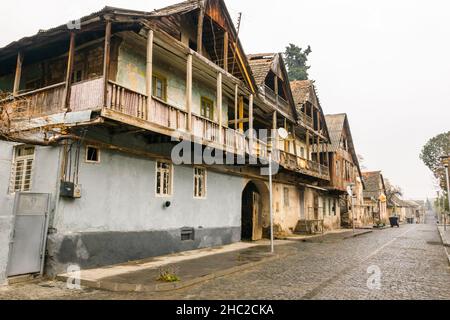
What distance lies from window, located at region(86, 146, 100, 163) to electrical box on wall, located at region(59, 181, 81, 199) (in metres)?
0.95

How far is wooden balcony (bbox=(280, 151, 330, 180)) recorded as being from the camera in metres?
19.8

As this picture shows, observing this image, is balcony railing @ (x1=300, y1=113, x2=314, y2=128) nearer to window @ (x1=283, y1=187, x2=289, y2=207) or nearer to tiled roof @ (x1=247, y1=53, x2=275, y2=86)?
window @ (x1=283, y1=187, x2=289, y2=207)

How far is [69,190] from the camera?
918 centimetres

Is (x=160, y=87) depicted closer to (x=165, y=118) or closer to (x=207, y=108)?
(x=165, y=118)

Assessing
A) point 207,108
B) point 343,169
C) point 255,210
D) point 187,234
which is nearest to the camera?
point 187,234

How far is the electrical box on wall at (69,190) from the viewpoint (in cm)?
912

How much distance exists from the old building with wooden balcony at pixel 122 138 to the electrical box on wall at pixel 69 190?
0.03m

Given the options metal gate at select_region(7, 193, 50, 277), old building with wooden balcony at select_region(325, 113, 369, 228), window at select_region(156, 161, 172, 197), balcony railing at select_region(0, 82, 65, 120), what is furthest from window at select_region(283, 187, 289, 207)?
metal gate at select_region(7, 193, 50, 277)

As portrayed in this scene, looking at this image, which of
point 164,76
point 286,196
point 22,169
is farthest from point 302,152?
point 22,169

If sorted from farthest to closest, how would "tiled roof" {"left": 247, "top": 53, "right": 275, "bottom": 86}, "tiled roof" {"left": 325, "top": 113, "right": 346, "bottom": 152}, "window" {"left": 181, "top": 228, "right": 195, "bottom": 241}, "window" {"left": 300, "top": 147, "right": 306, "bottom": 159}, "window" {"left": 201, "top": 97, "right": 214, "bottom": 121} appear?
1. "tiled roof" {"left": 325, "top": 113, "right": 346, "bottom": 152}
2. "window" {"left": 300, "top": 147, "right": 306, "bottom": 159}
3. "tiled roof" {"left": 247, "top": 53, "right": 275, "bottom": 86}
4. "window" {"left": 201, "top": 97, "right": 214, "bottom": 121}
5. "window" {"left": 181, "top": 228, "right": 195, "bottom": 241}

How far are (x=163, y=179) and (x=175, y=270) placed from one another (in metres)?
4.30

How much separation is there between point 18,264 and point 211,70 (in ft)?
30.9

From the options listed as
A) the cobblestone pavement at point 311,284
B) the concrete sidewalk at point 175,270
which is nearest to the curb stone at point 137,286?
the concrete sidewalk at point 175,270
